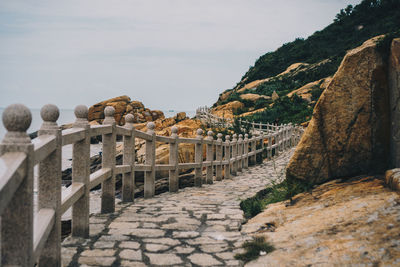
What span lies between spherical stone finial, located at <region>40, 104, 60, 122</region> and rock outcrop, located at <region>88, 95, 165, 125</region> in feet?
132

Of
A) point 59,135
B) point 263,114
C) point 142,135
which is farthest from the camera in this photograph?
point 263,114

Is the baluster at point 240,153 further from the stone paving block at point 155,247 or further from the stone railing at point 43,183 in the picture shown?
the stone paving block at point 155,247

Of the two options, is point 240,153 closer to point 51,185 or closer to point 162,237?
point 162,237

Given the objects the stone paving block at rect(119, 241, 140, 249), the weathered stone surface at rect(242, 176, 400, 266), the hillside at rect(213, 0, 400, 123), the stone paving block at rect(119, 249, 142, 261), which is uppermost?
the hillside at rect(213, 0, 400, 123)

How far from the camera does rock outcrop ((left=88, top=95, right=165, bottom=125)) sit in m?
44.1

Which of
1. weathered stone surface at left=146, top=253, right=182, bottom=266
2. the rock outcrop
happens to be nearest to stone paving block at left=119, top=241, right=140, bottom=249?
weathered stone surface at left=146, top=253, right=182, bottom=266

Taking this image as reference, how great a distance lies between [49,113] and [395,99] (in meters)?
3.97

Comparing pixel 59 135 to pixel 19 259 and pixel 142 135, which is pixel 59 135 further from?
pixel 142 135

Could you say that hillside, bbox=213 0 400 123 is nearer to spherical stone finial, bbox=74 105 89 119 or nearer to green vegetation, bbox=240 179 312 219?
green vegetation, bbox=240 179 312 219

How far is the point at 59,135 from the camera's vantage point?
3.18 metres

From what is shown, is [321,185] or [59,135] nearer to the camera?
[59,135]

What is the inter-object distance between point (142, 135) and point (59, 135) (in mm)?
3737

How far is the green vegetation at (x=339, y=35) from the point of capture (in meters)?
52.8

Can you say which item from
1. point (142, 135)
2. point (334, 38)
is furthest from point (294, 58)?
point (142, 135)
